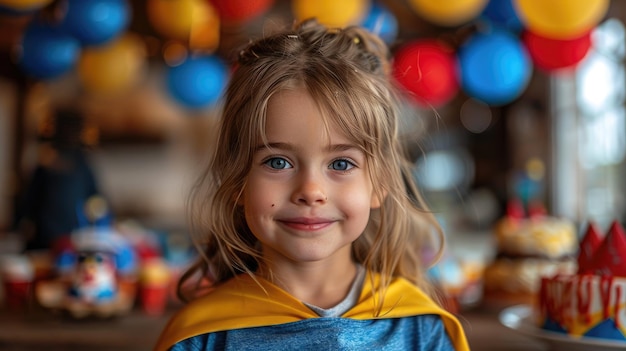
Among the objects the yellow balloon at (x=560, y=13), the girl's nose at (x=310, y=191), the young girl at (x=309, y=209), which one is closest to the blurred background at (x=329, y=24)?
the yellow balloon at (x=560, y=13)

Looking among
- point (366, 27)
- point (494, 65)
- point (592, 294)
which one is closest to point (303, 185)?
point (592, 294)

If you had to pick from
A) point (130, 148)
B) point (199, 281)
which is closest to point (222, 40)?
point (199, 281)

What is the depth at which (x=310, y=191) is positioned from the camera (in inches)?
33.2

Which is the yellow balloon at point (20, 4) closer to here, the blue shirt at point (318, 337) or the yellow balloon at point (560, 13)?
the yellow balloon at point (560, 13)

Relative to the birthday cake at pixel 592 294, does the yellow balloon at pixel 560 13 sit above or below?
above

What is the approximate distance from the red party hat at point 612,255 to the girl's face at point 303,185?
1.39ft

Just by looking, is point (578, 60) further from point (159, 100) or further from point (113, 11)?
point (159, 100)

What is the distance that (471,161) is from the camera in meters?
6.88

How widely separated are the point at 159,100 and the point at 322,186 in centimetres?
649

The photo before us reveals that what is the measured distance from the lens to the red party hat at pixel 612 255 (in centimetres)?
108

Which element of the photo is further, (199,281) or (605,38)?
(605,38)

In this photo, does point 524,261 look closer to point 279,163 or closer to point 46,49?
point 279,163

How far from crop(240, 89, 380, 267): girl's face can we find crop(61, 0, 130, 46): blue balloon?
168cm

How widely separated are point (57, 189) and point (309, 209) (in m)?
1.36
